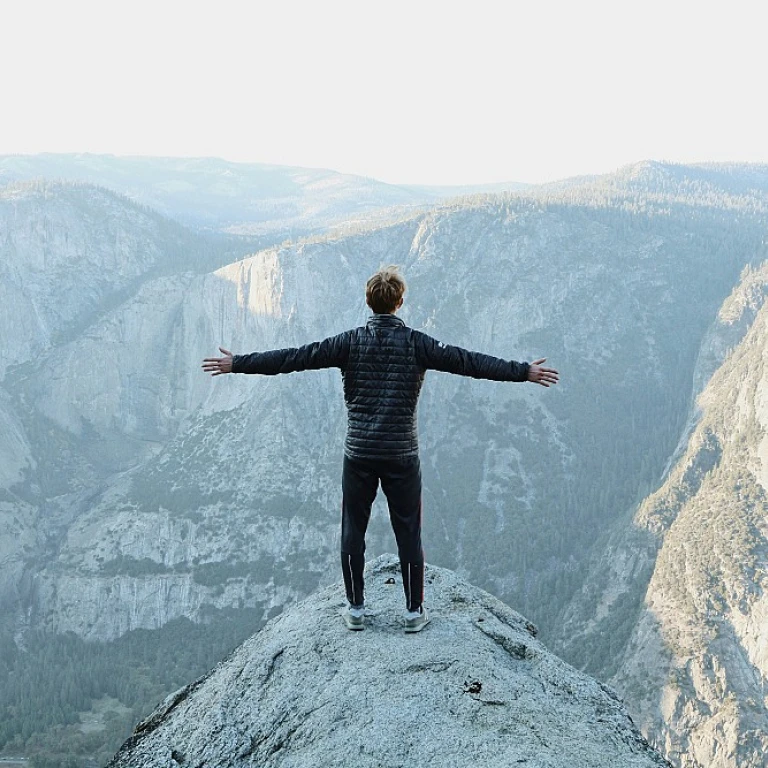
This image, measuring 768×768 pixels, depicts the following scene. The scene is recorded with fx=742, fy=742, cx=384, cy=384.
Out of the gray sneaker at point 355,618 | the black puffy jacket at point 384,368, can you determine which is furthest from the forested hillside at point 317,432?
the black puffy jacket at point 384,368

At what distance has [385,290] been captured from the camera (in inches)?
311

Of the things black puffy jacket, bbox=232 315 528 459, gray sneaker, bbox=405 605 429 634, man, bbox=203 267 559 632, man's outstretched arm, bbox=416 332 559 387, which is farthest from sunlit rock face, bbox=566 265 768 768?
black puffy jacket, bbox=232 315 528 459

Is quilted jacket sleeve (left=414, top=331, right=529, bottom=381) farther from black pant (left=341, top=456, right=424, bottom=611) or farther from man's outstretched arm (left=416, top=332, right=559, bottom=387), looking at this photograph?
black pant (left=341, top=456, right=424, bottom=611)

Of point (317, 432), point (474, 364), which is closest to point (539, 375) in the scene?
point (474, 364)

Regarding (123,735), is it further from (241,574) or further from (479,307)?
(479,307)

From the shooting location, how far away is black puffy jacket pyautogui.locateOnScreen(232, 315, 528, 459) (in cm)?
805

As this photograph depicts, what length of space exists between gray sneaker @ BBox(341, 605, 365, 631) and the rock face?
9 cm

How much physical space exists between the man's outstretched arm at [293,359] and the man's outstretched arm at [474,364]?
87cm

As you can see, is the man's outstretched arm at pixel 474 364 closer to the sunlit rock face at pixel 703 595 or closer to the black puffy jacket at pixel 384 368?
the black puffy jacket at pixel 384 368

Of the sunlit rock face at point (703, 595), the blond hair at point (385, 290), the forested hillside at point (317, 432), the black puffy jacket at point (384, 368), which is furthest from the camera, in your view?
the forested hillside at point (317, 432)

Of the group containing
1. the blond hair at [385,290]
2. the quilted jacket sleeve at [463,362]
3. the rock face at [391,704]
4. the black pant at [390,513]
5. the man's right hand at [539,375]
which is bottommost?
the rock face at [391,704]

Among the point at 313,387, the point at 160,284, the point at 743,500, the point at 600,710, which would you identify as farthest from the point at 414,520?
the point at 160,284

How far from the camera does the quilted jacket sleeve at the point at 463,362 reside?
7832mm

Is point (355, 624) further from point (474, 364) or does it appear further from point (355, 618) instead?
point (474, 364)
